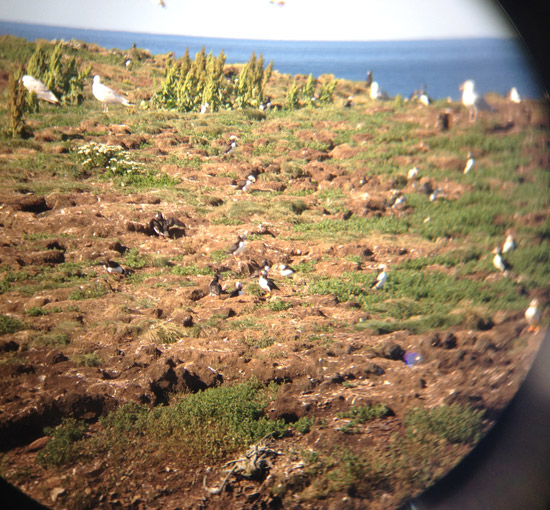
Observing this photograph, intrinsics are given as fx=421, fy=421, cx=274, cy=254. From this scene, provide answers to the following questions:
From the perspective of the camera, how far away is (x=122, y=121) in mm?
2812

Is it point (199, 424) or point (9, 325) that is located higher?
point (9, 325)

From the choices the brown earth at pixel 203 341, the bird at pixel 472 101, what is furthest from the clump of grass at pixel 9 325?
the bird at pixel 472 101

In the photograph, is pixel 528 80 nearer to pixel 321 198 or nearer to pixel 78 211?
pixel 321 198

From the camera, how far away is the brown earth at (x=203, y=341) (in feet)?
7.79

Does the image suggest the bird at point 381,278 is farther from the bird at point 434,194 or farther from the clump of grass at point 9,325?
the clump of grass at point 9,325

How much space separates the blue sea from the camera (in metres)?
2.53

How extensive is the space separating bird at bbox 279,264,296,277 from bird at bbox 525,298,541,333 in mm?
1530

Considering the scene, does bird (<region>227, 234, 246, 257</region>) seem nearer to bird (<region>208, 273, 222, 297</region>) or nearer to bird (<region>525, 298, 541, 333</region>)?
bird (<region>208, 273, 222, 297</region>)

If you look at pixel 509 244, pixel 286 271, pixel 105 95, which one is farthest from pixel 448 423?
pixel 105 95

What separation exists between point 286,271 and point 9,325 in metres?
1.67

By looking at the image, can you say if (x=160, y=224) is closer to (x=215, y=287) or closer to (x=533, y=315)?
(x=215, y=287)

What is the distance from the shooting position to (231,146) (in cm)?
288

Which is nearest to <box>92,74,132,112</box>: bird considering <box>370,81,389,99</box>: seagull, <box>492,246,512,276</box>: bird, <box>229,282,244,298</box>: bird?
<box>229,282,244,298</box>: bird

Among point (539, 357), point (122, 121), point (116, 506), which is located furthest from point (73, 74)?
point (539, 357)
